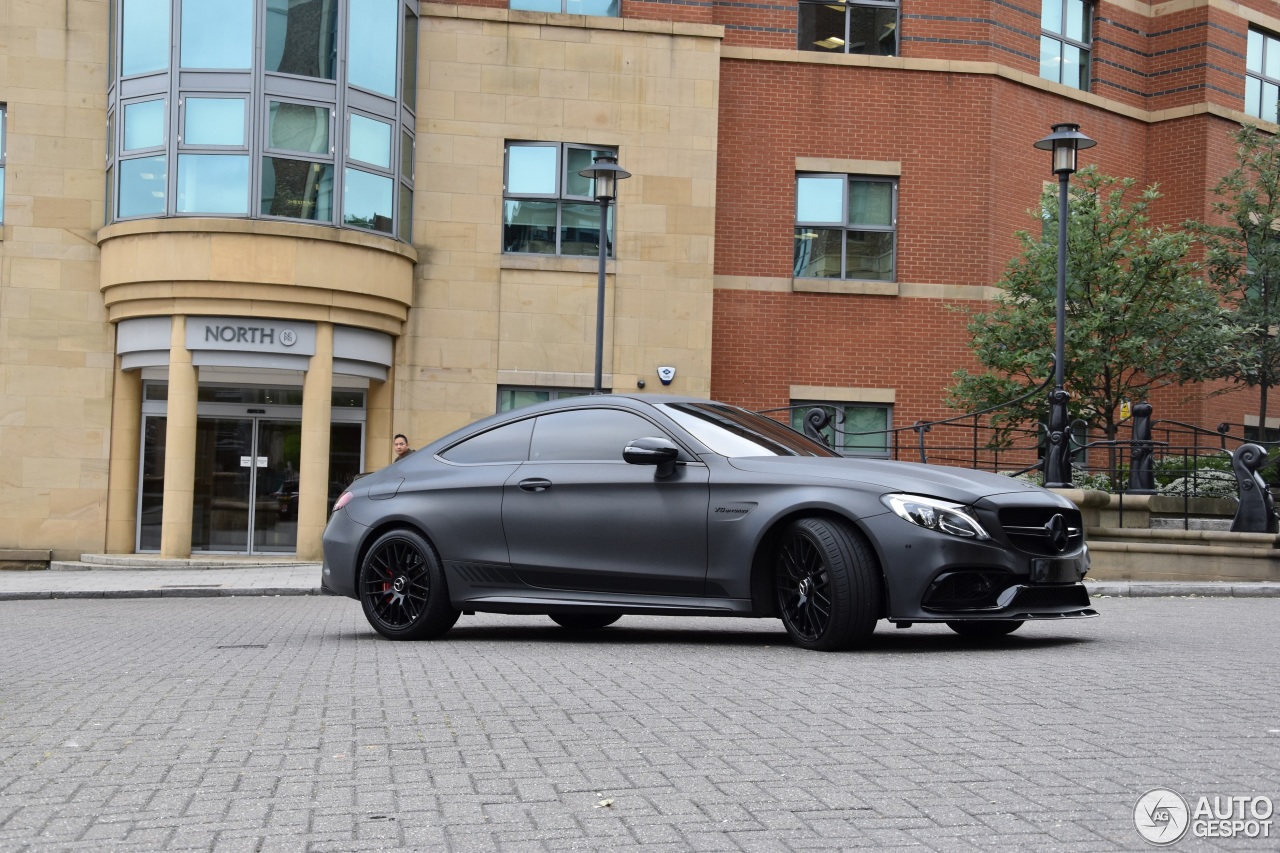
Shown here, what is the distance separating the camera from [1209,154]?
27531 mm

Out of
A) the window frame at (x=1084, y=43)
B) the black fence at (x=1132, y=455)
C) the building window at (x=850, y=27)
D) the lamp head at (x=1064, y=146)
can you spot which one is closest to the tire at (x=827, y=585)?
the black fence at (x=1132, y=455)

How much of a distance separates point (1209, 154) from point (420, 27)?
1418 centimetres

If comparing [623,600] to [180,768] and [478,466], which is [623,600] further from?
[180,768]

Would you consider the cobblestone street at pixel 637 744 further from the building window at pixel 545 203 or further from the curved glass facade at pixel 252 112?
the building window at pixel 545 203

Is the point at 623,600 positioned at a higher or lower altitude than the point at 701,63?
lower

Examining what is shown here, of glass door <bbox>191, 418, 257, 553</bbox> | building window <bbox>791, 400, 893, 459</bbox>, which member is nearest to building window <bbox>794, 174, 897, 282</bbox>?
building window <bbox>791, 400, 893, 459</bbox>

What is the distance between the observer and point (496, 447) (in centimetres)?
960

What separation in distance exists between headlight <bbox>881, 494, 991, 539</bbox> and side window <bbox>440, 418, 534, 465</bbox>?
8.44ft

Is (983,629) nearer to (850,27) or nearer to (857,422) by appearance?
(857,422)

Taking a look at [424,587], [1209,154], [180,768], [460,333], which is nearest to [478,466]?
[424,587]

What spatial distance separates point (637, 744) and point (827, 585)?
279 cm

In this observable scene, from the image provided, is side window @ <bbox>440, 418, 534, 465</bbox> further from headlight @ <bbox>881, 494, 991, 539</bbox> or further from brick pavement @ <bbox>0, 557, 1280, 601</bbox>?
brick pavement @ <bbox>0, 557, 1280, 601</bbox>

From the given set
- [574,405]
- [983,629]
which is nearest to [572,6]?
[574,405]

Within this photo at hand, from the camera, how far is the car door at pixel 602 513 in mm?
8578
